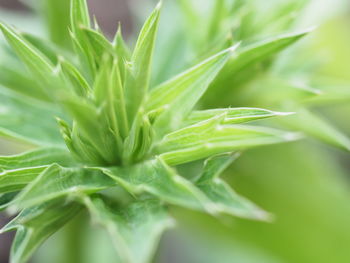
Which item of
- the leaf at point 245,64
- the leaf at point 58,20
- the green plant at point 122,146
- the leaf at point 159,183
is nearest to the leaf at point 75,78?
the green plant at point 122,146

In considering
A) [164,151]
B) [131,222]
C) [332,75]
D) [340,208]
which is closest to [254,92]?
[164,151]

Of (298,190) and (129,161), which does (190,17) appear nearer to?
(129,161)

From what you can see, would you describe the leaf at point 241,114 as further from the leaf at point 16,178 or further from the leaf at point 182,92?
the leaf at point 16,178

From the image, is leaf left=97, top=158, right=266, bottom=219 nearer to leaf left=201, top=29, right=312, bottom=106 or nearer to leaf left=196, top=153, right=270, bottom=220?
leaf left=196, top=153, right=270, bottom=220

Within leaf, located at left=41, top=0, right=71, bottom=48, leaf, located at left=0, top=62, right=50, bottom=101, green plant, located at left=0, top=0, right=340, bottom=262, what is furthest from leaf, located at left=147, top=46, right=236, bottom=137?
leaf, located at left=41, top=0, right=71, bottom=48

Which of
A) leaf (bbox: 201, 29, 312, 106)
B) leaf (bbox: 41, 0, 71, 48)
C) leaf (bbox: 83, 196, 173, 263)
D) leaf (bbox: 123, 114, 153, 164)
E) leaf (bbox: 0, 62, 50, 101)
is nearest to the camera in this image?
leaf (bbox: 83, 196, 173, 263)

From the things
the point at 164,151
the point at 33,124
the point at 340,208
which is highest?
the point at 33,124
